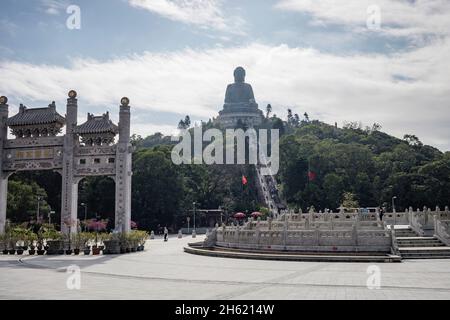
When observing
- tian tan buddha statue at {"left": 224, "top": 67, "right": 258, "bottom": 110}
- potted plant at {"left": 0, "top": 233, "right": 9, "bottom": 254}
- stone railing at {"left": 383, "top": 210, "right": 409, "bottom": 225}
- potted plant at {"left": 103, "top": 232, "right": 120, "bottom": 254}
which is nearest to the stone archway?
potted plant at {"left": 103, "top": 232, "right": 120, "bottom": 254}

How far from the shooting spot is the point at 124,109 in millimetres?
38062

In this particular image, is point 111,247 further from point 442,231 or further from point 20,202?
point 20,202

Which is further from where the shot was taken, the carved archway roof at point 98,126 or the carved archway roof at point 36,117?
the carved archway roof at point 36,117

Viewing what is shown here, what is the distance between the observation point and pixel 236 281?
1678 centimetres

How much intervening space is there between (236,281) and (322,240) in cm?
1183

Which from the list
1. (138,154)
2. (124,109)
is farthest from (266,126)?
(124,109)

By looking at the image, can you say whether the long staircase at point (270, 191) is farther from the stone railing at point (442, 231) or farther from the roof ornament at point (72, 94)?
the stone railing at point (442, 231)

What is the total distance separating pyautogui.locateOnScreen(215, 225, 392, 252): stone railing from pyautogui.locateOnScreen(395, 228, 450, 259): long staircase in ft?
4.17

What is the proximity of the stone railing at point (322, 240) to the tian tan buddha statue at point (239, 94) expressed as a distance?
465 ft

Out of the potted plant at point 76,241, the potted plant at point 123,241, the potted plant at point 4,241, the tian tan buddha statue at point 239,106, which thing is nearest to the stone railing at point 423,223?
the potted plant at point 123,241

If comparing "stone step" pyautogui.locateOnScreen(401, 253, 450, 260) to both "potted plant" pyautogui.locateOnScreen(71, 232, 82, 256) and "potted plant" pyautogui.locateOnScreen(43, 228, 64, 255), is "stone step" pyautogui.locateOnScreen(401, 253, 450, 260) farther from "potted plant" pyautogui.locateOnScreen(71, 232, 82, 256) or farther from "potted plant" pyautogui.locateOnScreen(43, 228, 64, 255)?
"potted plant" pyautogui.locateOnScreen(43, 228, 64, 255)

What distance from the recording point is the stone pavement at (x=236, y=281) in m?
13.4

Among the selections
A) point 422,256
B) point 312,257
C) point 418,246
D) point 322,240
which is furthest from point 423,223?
point 312,257

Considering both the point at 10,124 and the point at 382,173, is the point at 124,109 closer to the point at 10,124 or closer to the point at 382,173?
the point at 10,124
